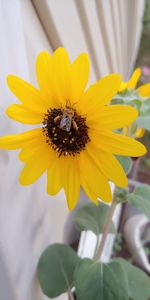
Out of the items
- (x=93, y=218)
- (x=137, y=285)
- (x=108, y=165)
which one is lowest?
(x=137, y=285)

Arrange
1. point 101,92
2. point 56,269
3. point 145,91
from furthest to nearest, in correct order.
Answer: point 56,269 < point 145,91 < point 101,92

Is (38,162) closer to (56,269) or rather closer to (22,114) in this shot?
(22,114)

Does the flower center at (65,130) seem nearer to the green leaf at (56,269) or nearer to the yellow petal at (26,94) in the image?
the yellow petal at (26,94)

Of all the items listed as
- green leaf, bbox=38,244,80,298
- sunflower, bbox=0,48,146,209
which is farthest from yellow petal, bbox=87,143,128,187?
green leaf, bbox=38,244,80,298

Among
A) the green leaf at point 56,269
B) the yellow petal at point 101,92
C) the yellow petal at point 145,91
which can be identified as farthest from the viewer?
the green leaf at point 56,269

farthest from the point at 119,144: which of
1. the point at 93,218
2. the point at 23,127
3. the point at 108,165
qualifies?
the point at 93,218

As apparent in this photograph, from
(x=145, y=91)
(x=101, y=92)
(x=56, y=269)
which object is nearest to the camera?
(x=101, y=92)

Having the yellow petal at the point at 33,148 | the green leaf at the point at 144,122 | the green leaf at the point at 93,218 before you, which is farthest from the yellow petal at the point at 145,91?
the green leaf at the point at 93,218
